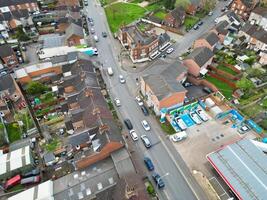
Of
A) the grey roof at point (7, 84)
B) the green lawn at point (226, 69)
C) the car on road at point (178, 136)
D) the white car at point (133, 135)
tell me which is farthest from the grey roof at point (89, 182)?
the green lawn at point (226, 69)

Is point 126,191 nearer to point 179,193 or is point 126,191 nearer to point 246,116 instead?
point 179,193

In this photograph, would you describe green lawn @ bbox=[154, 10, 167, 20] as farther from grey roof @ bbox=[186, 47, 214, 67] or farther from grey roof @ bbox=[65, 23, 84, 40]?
grey roof @ bbox=[65, 23, 84, 40]

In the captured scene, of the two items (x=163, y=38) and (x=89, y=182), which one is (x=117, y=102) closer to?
(x=89, y=182)

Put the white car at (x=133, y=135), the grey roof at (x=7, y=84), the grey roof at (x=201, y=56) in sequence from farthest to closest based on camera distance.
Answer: the grey roof at (x=201, y=56) → the grey roof at (x=7, y=84) → the white car at (x=133, y=135)

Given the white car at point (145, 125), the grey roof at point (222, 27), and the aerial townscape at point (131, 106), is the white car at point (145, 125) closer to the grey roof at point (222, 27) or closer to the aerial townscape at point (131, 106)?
the aerial townscape at point (131, 106)

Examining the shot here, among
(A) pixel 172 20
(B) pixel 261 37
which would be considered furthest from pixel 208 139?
(A) pixel 172 20

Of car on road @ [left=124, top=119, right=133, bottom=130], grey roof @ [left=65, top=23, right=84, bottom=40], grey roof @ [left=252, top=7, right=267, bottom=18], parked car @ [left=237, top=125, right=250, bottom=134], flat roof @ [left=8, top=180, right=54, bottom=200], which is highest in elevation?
grey roof @ [left=65, top=23, right=84, bottom=40]

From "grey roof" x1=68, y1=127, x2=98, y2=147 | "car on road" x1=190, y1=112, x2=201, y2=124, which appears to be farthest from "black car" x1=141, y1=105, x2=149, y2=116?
"grey roof" x1=68, y1=127, x2=98, y2=147
